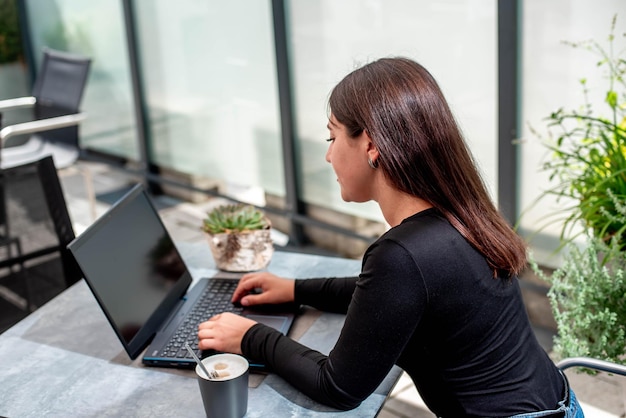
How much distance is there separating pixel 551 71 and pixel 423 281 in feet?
5.35

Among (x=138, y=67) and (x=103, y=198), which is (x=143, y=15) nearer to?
(x=138, y=67)

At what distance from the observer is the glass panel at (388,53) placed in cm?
284

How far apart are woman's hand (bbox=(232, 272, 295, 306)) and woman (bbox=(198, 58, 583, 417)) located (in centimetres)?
21

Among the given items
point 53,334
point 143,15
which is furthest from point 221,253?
point 143,15

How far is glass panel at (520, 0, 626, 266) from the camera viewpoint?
2.52 meters

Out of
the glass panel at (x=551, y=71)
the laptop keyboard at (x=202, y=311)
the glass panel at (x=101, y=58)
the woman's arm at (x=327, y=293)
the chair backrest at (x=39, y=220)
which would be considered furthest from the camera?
the glass panel at (x=101, y=58)

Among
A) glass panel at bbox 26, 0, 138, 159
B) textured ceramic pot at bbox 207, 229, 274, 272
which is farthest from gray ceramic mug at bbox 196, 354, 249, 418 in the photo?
glass panel at bbox 26, 0, 138, 159

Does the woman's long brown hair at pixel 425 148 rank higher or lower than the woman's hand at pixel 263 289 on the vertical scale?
higher

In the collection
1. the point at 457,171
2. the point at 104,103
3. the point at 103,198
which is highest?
the point at 457,171

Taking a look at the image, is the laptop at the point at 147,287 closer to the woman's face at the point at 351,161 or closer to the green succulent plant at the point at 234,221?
the green succulent plant at the point at 234,221

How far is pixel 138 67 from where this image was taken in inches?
176

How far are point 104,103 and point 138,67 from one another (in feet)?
1.68

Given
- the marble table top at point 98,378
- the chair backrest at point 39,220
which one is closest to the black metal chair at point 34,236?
the chair backrest at point 39,220

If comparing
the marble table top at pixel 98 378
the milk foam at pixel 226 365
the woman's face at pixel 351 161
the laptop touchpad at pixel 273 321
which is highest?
the woman's face at pixel 351 161
